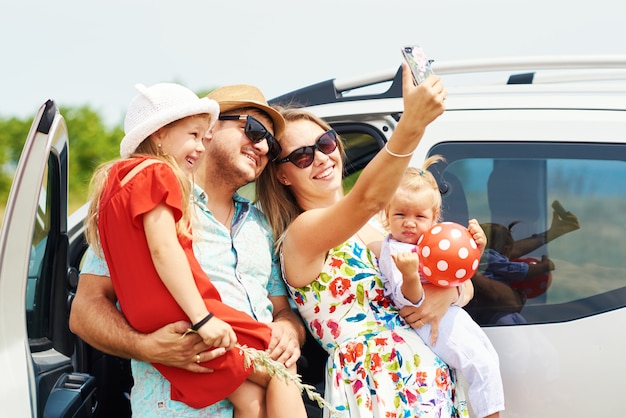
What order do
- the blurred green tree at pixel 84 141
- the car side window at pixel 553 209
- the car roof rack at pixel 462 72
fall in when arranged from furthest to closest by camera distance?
the blurred green tree at pixel 84 141 → the car roof rack at pixel 462 72 → the car side window at pixel 553 209

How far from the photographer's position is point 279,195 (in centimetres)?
295

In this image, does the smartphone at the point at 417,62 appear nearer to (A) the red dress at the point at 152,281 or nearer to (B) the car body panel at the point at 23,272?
(A) the red dress at the point at 152,281

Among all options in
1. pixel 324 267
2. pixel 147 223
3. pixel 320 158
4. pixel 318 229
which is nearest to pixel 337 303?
pixel 324 267

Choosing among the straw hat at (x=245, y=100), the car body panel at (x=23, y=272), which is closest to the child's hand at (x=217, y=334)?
the car body panel at (x=23, y=272)

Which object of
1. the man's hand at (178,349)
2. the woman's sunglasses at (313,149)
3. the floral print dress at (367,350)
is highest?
the woman's sunglasses at (313,149)

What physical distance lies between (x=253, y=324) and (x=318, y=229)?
0.37 m

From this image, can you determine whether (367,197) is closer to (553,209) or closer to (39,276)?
(553,209)

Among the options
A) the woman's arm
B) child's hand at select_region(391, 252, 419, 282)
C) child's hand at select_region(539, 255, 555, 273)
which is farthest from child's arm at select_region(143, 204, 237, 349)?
child's hand at select_region(539, 255, 555, 273)

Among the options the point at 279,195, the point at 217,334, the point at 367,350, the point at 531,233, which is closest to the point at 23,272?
the point at 217,334

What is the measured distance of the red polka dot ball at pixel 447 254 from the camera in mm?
2506

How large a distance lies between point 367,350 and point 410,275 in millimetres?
351

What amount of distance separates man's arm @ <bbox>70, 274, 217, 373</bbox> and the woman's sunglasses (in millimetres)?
818

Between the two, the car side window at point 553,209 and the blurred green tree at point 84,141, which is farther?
the blurred green tree at point 84,141

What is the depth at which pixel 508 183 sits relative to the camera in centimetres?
289
